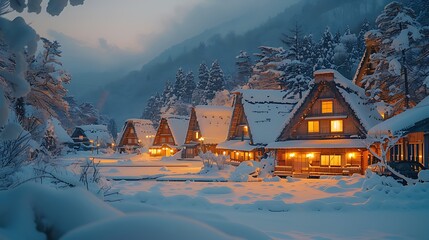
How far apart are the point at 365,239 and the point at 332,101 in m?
22.5

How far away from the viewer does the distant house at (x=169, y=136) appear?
59081mm

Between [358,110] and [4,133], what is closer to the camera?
[4,133]

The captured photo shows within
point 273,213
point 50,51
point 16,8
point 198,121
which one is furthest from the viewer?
point 198,121

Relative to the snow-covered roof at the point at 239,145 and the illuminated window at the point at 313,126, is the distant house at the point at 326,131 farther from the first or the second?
the snow-covered roof at the point at 239,145

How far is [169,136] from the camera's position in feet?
201

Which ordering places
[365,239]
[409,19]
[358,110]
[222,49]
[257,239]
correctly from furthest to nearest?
[222,49], [358,110], [409,19], [365,239], [257,239]

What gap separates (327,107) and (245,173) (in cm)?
1017

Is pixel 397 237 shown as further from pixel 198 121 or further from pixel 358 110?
pixel 198 121

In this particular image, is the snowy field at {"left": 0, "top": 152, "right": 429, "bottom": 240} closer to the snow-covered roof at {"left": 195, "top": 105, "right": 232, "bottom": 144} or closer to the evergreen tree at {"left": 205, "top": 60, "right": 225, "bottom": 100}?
the snow-covered roof at {"left": 195, "top": 105, "right": 232, "bottom": 144}

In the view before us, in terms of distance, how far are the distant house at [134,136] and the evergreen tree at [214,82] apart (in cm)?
1467

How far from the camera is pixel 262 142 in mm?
36062

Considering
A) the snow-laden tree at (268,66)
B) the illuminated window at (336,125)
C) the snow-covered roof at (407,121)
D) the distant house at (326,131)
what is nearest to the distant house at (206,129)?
the snow-laden tree at (268,66)

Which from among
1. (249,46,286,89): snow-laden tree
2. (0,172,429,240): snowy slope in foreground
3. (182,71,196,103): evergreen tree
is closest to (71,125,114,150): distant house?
(182,71,196,103): evergreen tree

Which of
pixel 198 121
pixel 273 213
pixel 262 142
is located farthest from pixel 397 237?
pixel 198 121
